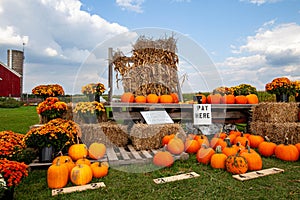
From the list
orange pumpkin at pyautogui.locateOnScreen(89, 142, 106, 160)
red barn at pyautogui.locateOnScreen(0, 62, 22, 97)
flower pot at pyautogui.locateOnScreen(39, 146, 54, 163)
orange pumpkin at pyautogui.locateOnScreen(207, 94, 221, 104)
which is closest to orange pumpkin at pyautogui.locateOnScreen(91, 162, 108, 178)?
orange pumpkin at pyautogui.locateOnScreen(89, 142, 106, 160)

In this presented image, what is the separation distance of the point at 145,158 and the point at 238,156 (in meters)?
1.21

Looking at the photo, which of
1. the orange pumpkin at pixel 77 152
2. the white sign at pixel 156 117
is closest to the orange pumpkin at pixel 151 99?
the white sign at pixel 156 117

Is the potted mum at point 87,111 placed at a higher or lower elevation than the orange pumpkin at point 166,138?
higher

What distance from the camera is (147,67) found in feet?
15.7

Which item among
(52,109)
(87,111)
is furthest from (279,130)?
(52,109)

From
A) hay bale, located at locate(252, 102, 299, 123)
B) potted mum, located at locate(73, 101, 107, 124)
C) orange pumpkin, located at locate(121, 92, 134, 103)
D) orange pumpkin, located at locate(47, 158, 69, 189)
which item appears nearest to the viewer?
orange pumpkin, located at locate(47, 158, 69, 189)

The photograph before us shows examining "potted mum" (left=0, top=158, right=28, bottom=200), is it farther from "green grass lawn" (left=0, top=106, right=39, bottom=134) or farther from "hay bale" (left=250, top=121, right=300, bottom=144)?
"green grass lawn" (left=0, top=106, right=39, bottom=134)

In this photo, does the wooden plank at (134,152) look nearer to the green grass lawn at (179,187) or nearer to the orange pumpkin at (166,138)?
the green grass lawn at (179,187)

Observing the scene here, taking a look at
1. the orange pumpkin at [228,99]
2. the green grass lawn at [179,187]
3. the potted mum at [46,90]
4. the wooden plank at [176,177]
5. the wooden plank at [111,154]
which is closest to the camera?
the green grass lawn at [179,187]

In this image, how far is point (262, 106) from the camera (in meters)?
4.76

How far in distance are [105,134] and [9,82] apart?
22277 mm

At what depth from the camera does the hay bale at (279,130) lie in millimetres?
4105

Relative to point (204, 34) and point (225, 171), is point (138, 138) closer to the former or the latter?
point (225, 171)

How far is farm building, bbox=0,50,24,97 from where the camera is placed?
21469 millimetres
